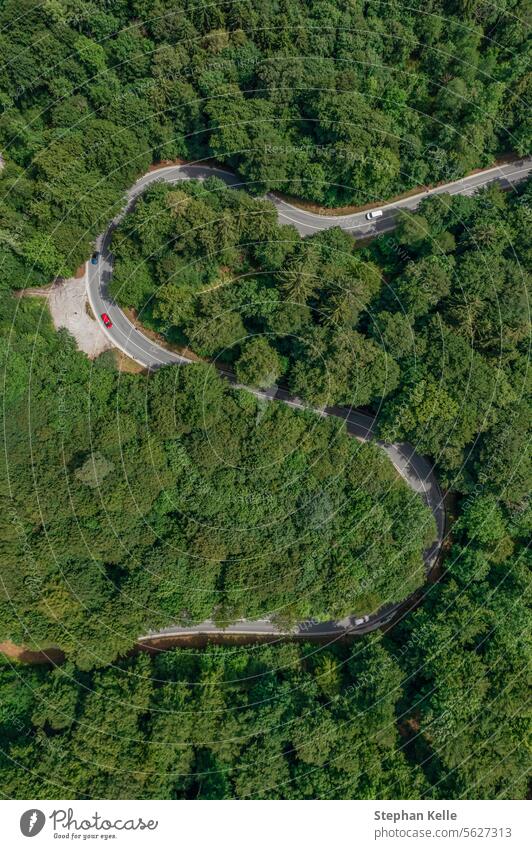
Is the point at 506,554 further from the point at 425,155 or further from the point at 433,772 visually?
the point at 425,155

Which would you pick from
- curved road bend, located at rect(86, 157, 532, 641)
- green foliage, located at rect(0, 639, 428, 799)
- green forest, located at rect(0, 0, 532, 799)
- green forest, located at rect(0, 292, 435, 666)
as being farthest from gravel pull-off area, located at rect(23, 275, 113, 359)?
green foliage, located at rect(0, 639, 428, 799)

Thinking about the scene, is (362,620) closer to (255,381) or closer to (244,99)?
(255,381)

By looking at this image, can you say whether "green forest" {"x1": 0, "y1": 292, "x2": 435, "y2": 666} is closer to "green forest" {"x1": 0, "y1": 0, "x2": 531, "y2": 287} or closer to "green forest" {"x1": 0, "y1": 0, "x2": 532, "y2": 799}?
"green forest" {"x1": 0, "y1": 0, "x2": 532, "y2": 799}

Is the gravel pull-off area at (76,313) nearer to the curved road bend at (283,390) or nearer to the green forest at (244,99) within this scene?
the curved road bend at (283,390)

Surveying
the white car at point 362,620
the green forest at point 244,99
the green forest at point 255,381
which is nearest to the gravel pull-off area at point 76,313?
the green forest at point 255,381

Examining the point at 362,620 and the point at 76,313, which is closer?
the point at 362,620

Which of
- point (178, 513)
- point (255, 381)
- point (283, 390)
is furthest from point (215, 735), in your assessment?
point (283, 390)

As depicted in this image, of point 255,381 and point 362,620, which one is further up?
point 255,381
